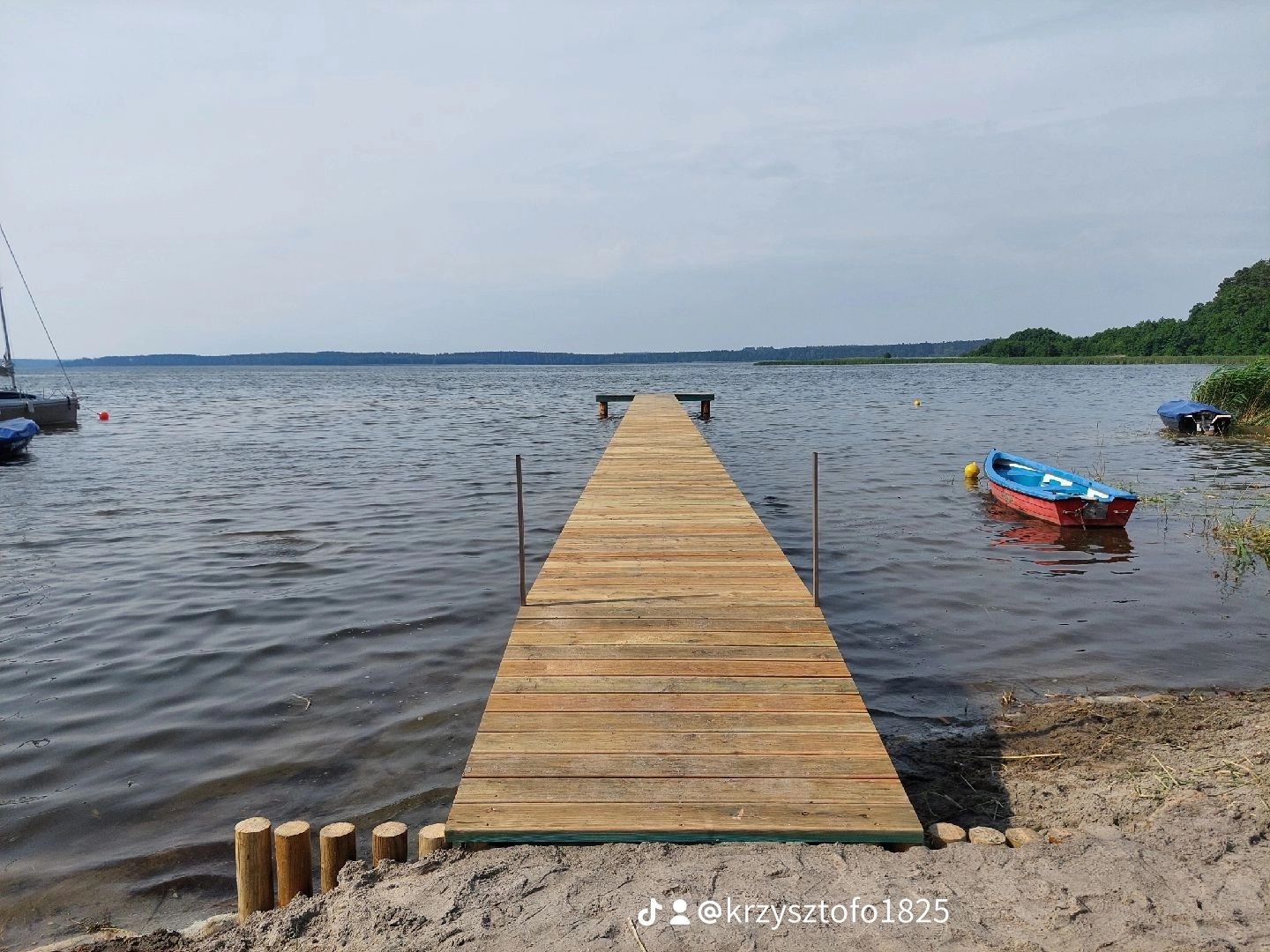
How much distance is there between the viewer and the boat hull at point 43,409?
27.5m

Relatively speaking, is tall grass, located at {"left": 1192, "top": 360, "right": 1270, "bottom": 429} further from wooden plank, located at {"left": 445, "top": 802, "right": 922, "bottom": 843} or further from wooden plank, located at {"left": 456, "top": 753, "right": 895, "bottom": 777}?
wooden plank, located at {"left": 445, "top": 802, "right": 922, "bottom": 843}

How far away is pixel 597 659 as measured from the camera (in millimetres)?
4988

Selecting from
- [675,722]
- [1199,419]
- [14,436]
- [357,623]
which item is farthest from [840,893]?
[14,436]

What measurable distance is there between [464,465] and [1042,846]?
56.0ft

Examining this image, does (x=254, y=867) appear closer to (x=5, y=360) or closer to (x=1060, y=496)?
(x=1060, y=496)

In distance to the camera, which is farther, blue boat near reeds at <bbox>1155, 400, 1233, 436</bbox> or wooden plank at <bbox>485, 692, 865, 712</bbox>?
blue boat near reeds at <bbox>1155, 400, 1233, 436</bbox>

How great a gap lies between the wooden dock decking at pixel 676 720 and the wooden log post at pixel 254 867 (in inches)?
28.0

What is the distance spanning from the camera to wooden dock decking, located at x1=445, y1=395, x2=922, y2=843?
3455 millimetres

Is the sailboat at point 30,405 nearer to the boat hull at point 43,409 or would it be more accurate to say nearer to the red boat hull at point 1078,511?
the boat hull at point 43,409

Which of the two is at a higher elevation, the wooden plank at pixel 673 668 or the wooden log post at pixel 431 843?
the wooden plank at pixel 673 668

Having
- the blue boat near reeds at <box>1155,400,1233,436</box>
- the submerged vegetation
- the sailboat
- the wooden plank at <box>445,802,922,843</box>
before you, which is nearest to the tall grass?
the blue boat near reeds at <box>1155,400,1233,436</box>

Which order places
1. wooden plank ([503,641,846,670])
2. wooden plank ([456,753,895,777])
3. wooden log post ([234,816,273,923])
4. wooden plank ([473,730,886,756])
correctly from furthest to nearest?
wooden plank ([503,641,846,670]) → wooden plank ([473,730,886,756]) → wooden plank ([456,753,895,777]) → wooden log post ([234,816,273,923])

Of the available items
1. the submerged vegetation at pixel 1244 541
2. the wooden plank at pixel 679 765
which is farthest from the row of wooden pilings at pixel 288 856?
the submerged vegetation at pixel 1244 541

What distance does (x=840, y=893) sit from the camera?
305cm
